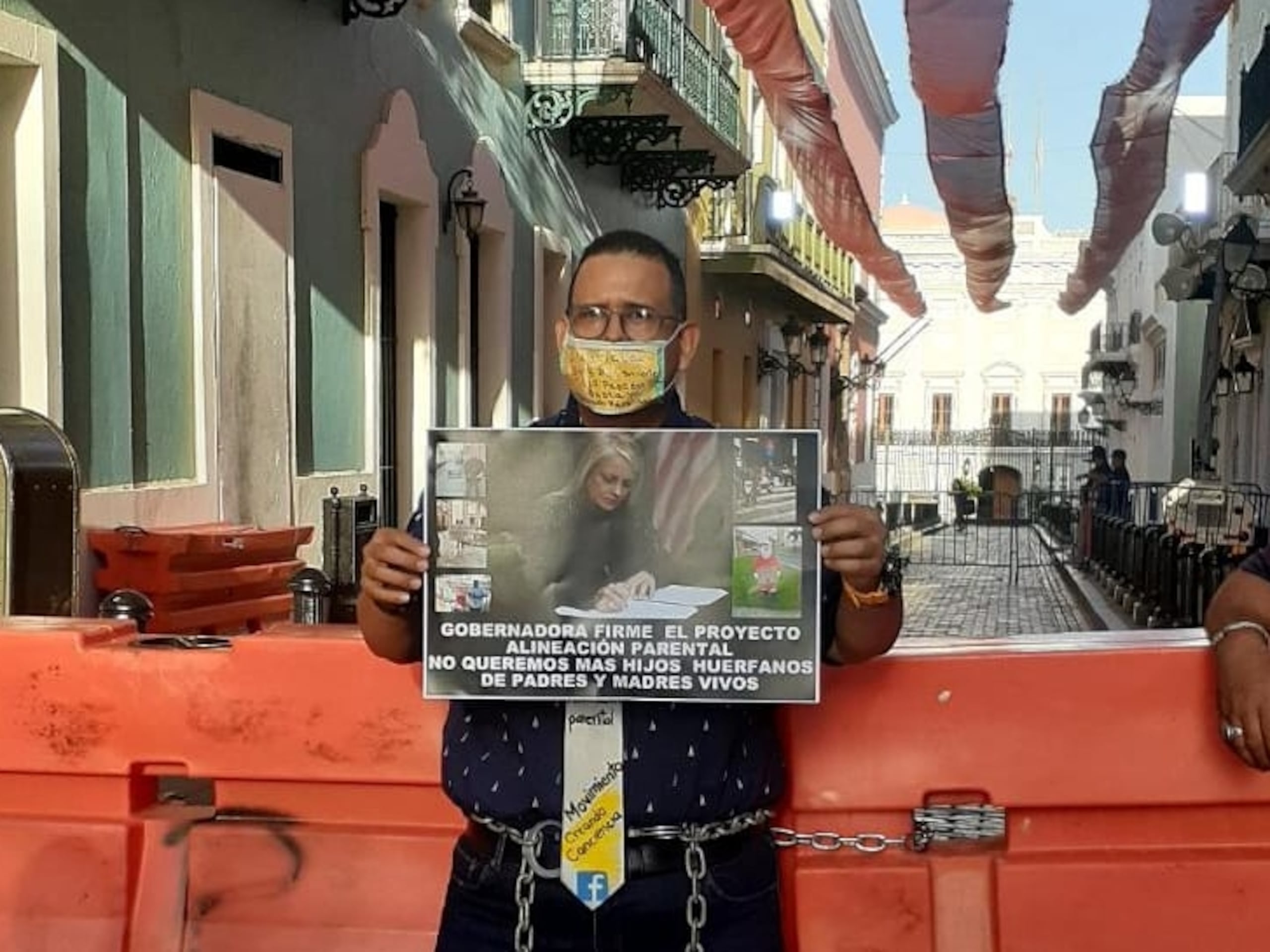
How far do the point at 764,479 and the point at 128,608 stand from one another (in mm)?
2584

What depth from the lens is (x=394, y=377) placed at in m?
11.2

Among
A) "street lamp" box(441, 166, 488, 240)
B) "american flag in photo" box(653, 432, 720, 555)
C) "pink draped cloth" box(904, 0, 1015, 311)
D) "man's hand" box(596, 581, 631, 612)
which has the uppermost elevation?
"pink draped cloth" box(904, 0, 1015, 311)

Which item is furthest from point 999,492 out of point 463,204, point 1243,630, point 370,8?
point 1243,630

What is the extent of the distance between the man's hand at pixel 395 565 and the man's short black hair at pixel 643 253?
533 millimetres

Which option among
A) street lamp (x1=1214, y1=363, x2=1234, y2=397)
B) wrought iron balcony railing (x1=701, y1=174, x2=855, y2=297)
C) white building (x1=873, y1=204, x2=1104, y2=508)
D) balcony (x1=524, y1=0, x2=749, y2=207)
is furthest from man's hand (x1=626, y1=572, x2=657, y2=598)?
white building (x1=873, y1=204, x2=1104, y2=508)

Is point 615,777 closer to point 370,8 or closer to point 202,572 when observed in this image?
point 202,572

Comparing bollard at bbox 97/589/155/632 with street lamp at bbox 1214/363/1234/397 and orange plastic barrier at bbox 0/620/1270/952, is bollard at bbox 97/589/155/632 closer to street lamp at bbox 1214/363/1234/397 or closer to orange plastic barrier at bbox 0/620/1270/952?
orange plastic barrier at bbox 0/620/1270/952

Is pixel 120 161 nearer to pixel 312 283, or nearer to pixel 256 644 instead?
pixel 312 283

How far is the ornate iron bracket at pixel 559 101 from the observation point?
13656 millimetres

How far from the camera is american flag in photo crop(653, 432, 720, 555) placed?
235 cm

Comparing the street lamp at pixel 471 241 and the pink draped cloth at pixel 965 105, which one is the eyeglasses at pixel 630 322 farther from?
the street lamp at pixel 471 241

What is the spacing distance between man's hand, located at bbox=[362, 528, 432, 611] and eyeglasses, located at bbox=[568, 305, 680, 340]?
48 cm

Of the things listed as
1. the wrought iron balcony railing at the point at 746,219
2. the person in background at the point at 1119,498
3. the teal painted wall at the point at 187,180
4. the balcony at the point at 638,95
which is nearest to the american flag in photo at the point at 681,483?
the teal painted wall at the point at 187,180

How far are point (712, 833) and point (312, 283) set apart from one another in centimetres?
732
